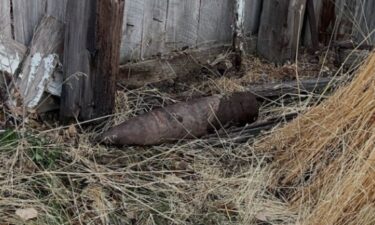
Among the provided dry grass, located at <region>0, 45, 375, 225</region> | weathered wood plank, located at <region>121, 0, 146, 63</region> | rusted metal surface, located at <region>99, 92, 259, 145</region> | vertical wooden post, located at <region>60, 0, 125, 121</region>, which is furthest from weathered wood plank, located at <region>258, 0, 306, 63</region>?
vertical wooden post, located at <region>60, 0, 125, 121</region>

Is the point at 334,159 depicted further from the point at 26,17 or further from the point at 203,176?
the point at 26,17

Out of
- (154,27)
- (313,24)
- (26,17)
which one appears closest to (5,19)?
(26,17)

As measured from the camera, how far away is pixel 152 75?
4.20 metres

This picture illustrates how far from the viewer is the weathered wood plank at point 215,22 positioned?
4430 millimetres

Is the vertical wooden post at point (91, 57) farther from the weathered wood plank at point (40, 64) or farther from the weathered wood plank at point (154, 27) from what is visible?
the weathered wood plank at point (154, 27)

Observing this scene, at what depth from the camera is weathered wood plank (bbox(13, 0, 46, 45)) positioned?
3.66 meters

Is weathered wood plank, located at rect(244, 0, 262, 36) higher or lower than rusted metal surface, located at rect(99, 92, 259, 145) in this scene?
higher

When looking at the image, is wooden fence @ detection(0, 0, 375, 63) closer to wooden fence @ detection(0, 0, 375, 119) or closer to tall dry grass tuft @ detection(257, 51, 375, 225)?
wooden fence @ detection(0, 0, 375, 119)

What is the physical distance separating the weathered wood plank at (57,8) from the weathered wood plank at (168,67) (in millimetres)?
488

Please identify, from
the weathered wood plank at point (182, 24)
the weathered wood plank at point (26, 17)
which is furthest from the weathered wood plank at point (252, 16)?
the weathered wood plank at point (26, 17)

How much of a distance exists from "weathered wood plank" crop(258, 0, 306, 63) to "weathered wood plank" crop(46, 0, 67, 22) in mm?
1480

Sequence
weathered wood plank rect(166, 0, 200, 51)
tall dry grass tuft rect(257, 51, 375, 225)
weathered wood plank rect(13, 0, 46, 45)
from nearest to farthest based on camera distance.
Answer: tall dry grass tuft rect(257, 51, 375, 225)
weathered wood plank rect(13, 0, 46, 45)
weathered wood plank rect(166, 0, 200, 51)

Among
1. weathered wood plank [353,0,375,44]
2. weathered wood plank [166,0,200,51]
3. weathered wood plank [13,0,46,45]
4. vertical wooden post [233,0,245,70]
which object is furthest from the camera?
weathered wood plank [353,0,375,44]

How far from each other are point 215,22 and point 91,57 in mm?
1170
